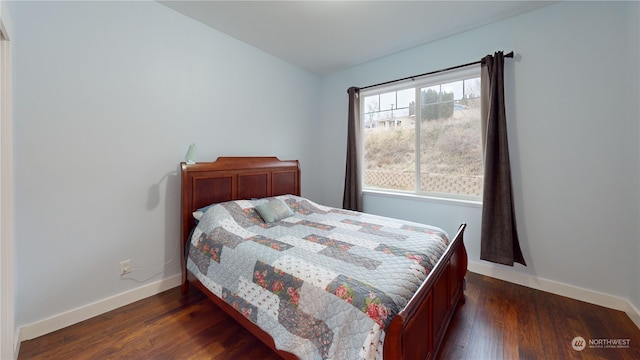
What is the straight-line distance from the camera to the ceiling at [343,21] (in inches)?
89.4

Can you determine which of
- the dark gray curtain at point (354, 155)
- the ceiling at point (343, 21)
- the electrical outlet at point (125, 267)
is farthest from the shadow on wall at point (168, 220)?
the dark gray curtain at point (354, 155)

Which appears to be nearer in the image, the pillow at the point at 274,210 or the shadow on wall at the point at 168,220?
the shadow on wall at the point at 168,220

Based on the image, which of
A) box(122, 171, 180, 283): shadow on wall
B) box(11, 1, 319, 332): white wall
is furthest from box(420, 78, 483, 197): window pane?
box(122, 171, 180, 283): shadow on wall

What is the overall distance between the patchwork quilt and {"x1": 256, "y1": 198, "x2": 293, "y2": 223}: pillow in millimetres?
29

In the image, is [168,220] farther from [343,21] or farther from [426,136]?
[426,136]

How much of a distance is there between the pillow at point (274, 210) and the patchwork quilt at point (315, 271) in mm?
29

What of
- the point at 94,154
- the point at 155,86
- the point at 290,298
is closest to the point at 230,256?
the point at 290,298

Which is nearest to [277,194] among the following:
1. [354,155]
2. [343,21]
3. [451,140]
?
[354,155]

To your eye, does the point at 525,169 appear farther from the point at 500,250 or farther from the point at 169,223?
the point at 169,223

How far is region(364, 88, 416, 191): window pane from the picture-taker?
329 centimetres

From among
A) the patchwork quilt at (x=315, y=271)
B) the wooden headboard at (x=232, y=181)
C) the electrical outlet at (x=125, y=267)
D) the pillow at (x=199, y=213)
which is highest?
the wooden headboard at (x=232, y=181)

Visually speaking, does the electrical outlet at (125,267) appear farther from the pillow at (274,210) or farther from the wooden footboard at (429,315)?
the wooden footboard at (429,315)

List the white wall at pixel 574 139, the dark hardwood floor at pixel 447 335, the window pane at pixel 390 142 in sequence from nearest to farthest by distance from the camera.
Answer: the dark hardwood floor at pixel 447 335, the white wall at pixel 574 139, the window pane at pixel 390 142

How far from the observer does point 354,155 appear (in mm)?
3561
